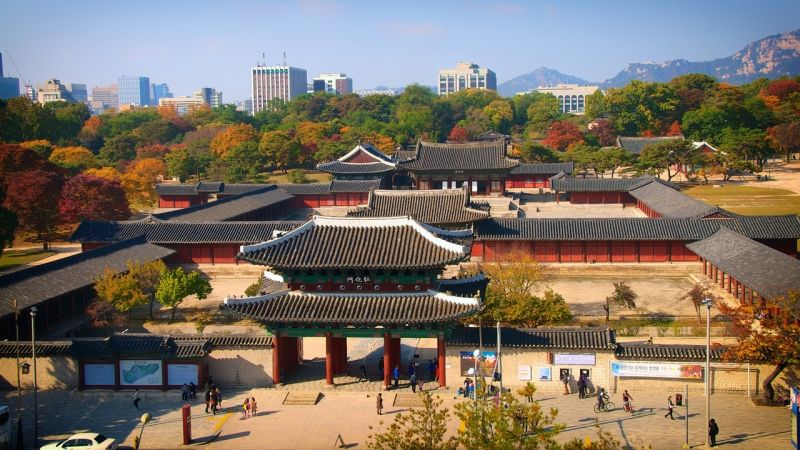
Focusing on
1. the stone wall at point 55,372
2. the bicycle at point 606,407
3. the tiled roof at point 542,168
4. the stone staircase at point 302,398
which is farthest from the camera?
the tiled roof at point 542,168

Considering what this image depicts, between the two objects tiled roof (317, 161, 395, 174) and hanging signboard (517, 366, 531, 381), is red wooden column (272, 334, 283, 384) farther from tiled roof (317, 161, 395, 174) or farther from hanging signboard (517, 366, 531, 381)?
tiled roof (317, 161, 395, 174)

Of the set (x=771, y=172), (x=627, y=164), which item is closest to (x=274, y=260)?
(x=627, y=164)

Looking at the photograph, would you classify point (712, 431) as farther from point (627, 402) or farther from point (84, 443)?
point (84, 443)

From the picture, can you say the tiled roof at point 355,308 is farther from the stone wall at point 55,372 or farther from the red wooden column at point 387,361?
the stone wall at point 55,372

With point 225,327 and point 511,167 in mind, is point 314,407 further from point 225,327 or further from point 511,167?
point 511,167

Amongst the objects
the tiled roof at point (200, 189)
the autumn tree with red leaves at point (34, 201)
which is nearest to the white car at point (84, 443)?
the autumn tree with red leaves at point (34, 201)

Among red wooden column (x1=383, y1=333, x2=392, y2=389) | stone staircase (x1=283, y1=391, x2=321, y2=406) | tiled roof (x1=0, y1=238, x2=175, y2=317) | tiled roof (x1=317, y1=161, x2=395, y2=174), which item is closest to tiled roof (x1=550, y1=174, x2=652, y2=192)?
tiled roof (x1=317, y1=161, x2=395, y2=174)

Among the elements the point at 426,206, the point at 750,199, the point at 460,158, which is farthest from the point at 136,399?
the point at 750,199
